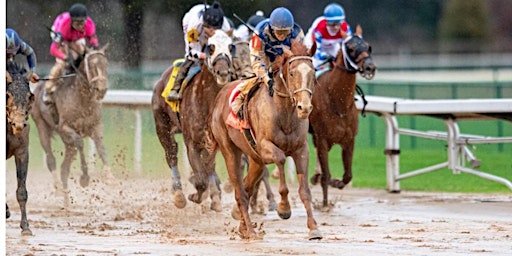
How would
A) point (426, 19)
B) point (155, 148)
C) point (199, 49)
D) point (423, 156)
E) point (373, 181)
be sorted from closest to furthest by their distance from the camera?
point (199, 49), point (373, 181), point (155, 148), point (423, 156), point (426, 19)

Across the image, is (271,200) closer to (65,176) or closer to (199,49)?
(199,49)

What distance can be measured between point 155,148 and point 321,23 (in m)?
4.20

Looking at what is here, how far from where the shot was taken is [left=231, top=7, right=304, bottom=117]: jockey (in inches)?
365

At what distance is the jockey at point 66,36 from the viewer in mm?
14484

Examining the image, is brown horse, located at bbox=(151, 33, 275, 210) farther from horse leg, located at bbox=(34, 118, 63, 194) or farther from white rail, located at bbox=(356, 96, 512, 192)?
horse leg, located at bbox=(34, 118, 63, 194)

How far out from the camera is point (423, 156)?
17.9 m

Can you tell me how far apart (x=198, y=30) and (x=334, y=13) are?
2.02 metres

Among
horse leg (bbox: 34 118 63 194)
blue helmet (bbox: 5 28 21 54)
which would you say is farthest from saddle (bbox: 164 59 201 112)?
horse leg (bbox: 34 118 63 194)

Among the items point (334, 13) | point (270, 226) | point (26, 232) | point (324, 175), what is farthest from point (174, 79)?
point (26, 232)

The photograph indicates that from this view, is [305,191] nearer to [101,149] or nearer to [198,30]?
[198,30]

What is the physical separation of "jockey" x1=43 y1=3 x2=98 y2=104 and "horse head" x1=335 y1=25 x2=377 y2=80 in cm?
370

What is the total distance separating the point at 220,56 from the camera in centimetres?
1051

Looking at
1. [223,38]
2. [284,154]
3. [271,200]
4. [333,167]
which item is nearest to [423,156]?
[333,167]

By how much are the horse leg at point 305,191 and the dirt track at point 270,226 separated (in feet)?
0.26
